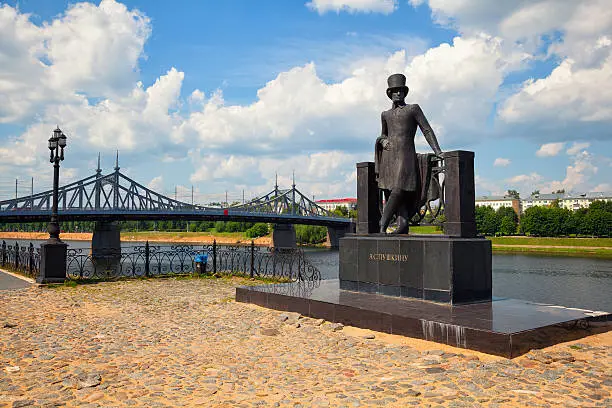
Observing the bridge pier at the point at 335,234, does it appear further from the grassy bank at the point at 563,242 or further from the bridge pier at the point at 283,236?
the grassy bank at the point at 563,242

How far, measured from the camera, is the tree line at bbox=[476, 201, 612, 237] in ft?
172

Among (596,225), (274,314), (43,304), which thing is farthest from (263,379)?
(596,225)

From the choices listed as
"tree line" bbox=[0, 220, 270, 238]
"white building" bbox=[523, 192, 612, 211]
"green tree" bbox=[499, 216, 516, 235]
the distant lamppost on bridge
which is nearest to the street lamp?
the distant lamppost on bridge

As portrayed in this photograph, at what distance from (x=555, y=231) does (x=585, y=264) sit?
26.8 metres

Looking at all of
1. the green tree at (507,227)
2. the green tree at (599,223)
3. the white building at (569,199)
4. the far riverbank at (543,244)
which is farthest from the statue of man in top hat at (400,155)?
the white building at (569,199)

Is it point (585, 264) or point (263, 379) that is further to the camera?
point (585, 264)

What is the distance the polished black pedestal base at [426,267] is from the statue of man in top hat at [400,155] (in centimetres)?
56

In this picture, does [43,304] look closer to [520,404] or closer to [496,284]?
[520,404]

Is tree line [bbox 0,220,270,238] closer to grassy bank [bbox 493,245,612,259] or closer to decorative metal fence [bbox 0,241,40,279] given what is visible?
grassy bank [bbox 493,245,612,259]

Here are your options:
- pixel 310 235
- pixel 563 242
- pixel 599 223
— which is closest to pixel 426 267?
pixel 563 242

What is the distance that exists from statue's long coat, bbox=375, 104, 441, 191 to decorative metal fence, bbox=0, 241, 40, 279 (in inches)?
376

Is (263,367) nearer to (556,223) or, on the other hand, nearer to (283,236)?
(283,236)

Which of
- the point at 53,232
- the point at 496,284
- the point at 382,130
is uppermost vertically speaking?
the point at 382,130

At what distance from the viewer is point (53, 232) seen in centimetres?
1183
